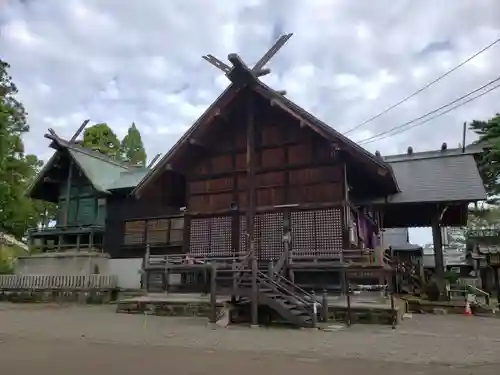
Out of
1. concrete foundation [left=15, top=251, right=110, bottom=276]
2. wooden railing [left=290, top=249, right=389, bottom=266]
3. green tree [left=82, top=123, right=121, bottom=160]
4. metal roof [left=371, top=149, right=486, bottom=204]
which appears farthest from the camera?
green tree [left=82, top=123, right=121, bottom=160]

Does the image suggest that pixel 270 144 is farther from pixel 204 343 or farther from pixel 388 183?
pixel 204 343

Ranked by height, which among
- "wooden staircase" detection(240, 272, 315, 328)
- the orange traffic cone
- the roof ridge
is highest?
the roof ridge

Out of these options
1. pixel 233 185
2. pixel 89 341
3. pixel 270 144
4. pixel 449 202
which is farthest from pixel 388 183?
pixel 89 341

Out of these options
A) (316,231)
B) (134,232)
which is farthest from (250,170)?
(134,232)

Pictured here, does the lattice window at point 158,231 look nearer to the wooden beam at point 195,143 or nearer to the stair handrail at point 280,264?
the wooden beam at point 195,143

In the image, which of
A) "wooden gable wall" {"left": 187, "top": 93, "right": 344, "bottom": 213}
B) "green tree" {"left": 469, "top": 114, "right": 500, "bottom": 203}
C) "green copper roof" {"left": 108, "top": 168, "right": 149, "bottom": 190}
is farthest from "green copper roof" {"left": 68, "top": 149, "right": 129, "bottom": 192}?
"green tree" {"left": 469, "top": 114, "right": 500, "bottom": 203}

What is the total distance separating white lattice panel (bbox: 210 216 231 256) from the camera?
17.8 m

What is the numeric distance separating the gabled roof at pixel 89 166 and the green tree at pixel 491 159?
797 inches

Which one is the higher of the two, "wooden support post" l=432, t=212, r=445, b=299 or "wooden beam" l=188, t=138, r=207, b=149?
"wooden beam" l=188, t=138, r=207, b=149

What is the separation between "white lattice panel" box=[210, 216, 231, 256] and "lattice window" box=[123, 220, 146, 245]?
8510mm

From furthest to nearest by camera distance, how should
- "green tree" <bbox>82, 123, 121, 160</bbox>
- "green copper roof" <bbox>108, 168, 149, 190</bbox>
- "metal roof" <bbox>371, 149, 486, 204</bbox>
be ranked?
"green tree" <bbox>82, 123, 121, 160</bbox>, "green copper roof" <bbox>108, 168, 149, 190</bbox>, "metal roof" <bbox>371, 149, 486, 204</bbox>

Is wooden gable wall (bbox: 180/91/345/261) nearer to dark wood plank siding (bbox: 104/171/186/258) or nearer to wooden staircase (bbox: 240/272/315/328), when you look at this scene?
wooden staircase (bbox: 240/272/315/328)

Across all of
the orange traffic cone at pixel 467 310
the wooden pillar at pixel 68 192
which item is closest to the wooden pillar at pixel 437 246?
the orange traffic cone at pixel 467 310

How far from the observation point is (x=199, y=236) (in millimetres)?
18344
